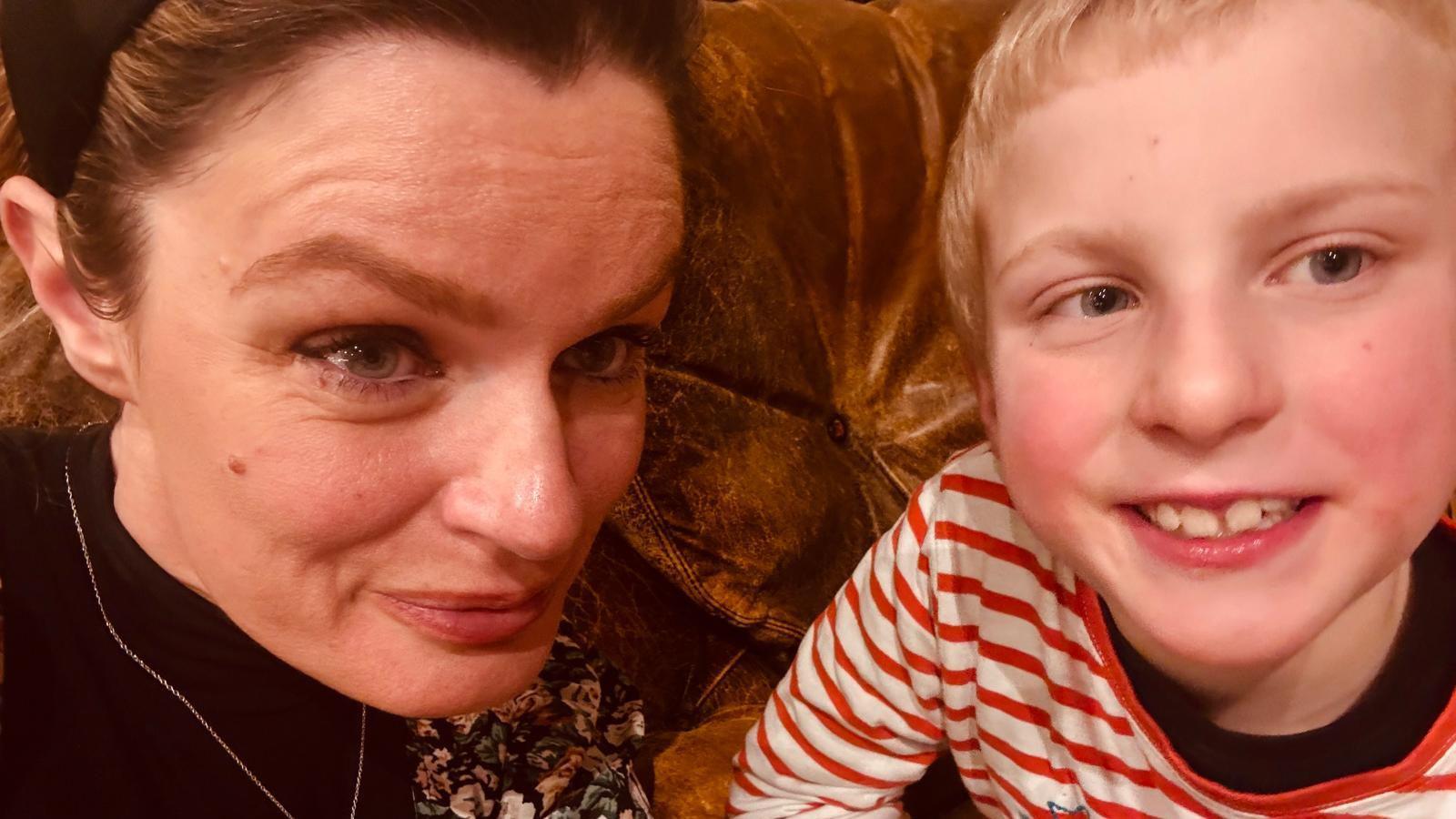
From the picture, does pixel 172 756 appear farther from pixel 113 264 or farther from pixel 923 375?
pixel 923 375

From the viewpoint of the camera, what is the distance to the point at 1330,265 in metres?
0.58

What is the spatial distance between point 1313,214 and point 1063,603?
405 mm

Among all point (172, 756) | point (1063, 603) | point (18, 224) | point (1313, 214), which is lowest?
point (172, 756)

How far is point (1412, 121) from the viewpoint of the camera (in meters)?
0.58

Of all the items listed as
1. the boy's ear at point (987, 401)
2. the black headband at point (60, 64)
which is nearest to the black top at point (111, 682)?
the black headband at point (60, 64)

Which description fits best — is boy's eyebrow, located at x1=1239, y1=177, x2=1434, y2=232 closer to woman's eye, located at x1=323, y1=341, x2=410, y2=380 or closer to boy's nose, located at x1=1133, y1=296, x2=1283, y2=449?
boy's nose, located at x1=1133, y1=296, x2=1283, y2=449

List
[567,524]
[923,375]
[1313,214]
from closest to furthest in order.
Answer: [1313,214]
[567,524]
[923,375]

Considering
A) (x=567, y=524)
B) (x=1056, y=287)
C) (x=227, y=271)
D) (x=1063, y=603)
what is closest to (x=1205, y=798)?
(x=1063, y=603)

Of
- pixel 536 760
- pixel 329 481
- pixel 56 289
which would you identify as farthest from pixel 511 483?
pixel 536 760

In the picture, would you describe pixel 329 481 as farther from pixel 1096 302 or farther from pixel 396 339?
pixel 1096 302

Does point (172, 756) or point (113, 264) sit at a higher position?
point (113, 264)

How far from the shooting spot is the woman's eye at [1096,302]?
638 millimetres

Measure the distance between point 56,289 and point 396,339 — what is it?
253mm

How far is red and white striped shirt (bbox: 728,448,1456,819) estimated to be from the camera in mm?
809
